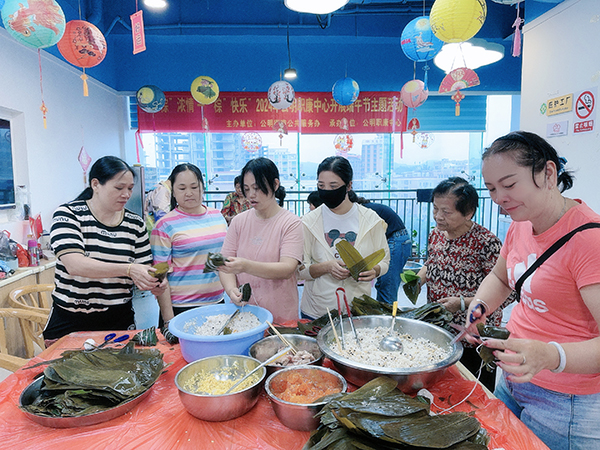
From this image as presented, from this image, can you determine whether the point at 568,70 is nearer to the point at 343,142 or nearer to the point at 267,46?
the point at 343,142

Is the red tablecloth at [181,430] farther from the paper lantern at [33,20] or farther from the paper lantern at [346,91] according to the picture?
the paper lantern at [346,91]

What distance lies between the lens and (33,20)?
264cm

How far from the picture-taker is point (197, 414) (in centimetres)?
117

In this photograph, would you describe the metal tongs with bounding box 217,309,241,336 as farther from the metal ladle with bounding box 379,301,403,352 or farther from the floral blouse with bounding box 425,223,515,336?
the floral blouse with bounding box 425,223,515,336

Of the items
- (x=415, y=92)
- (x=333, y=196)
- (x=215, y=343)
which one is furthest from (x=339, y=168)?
(x=415, y=92)

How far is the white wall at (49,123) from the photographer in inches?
159

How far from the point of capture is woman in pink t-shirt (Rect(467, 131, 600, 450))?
3.71ft

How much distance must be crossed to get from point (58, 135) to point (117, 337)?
4.36 meters

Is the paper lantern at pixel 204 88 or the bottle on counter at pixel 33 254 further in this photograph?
the paper lantern at pixel 204 88

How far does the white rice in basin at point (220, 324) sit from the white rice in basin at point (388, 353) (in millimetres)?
402

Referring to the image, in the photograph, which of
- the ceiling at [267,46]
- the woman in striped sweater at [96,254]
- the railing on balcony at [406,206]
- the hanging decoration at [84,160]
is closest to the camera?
the woman in striped sweater at [96,254]

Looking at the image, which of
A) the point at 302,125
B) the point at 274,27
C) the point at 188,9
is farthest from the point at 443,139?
the point at 188,9

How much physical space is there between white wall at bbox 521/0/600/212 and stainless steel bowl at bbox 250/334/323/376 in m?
3.31

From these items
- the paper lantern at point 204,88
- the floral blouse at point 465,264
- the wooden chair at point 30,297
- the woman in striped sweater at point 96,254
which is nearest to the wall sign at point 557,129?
the floral blouse at point 465,264
